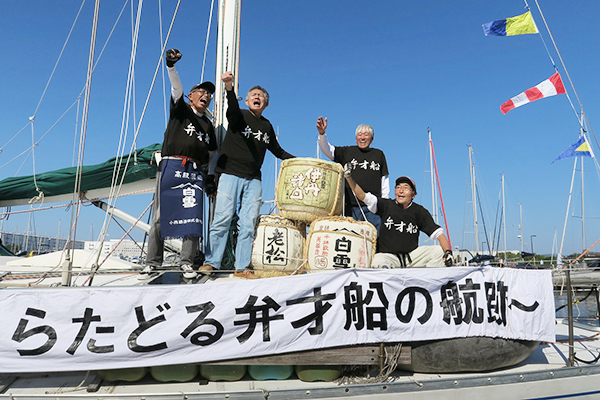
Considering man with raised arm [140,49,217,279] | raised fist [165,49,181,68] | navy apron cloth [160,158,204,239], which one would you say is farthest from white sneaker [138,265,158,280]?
raised fist [165,49,181,68]

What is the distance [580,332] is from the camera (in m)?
4.74

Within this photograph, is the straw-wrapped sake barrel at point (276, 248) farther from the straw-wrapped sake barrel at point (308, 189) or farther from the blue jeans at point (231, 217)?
the straw-wrapped sake barrel at point (308, 189)

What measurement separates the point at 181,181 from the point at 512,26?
5.90 meters

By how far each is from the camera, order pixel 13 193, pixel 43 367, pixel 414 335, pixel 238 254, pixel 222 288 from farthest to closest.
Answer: pixel 13 193
pixel 238 254
pixel 414 335
pixel 222 288
pixel 43 367

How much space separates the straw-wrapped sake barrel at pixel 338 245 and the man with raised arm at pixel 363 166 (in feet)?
2.88

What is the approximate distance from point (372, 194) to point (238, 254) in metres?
1.76

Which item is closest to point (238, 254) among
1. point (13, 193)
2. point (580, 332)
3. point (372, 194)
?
point (372, 194)

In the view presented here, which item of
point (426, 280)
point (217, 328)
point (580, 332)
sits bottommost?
point (580, 332)

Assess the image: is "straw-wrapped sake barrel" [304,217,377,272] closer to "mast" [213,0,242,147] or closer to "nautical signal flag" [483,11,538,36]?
"mast" [213,0,242,147]

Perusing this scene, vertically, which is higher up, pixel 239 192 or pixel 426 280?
pixel 239 192

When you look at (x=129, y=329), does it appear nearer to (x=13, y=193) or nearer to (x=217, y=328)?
(x=217, y=328)

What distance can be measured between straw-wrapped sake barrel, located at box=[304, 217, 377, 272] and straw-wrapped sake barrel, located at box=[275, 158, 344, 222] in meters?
0.22

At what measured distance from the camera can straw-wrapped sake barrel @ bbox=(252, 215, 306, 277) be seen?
4.16 m

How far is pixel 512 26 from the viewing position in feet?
21.4
